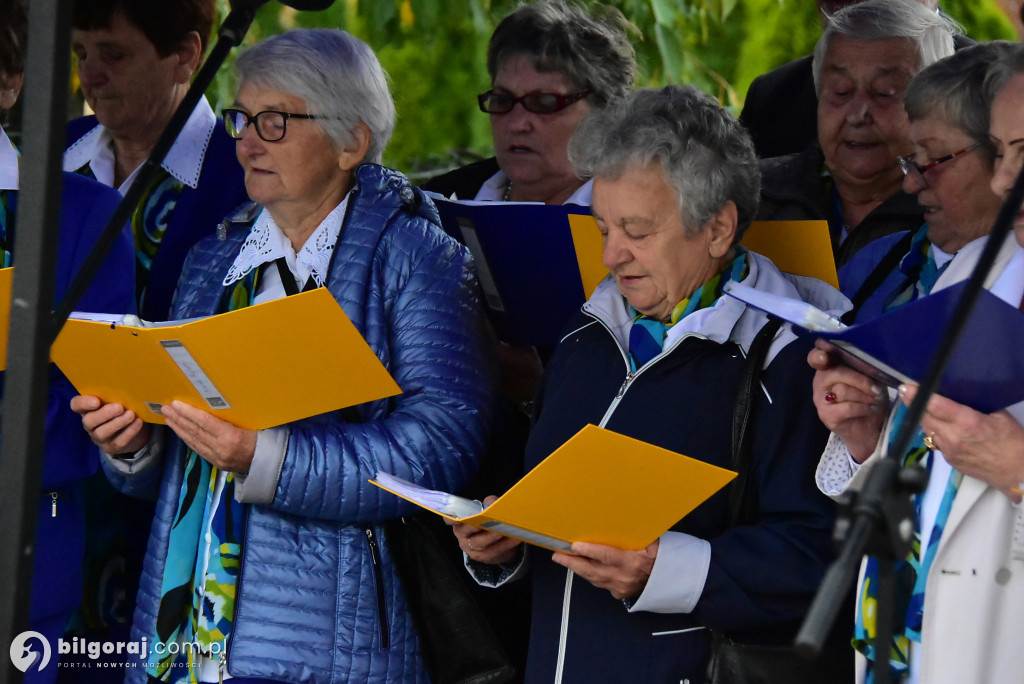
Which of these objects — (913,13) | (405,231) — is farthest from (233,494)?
(913,13)

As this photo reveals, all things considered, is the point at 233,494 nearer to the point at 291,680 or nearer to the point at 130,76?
the point at 291,680

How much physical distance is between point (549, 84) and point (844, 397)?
1574 millimetres

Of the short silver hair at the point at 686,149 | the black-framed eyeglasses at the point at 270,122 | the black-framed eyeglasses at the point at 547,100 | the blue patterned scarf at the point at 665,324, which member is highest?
the black-framed eyeglasses at the point at 547,100

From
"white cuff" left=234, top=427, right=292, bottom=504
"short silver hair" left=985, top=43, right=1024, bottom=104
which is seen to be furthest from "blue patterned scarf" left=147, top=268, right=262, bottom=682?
"short silver hair" left=985, top=43, right=1024, bottom=104

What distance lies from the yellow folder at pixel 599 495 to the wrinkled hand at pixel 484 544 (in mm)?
192

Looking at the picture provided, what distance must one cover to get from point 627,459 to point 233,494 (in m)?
0.98

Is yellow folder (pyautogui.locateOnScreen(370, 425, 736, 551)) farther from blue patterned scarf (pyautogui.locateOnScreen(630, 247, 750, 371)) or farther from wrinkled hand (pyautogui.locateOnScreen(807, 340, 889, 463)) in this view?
blue patterned scarf (pyautogui.locateOnScreen(630, 247, 750, 371))

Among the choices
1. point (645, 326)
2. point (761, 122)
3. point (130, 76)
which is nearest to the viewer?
point (645, 326)

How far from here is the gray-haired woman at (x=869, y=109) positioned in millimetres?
3172

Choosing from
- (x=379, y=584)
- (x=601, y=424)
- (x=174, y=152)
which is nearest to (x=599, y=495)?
(x=601, y=424)

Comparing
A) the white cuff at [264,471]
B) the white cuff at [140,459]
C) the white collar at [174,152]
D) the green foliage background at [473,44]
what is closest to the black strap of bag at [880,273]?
the white cuff at [264,471]

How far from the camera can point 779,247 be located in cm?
267

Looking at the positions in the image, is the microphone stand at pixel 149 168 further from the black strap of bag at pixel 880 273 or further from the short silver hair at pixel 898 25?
the short silver hair at pixel 898 25

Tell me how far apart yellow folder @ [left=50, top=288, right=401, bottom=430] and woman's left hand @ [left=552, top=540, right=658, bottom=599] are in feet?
1.57
